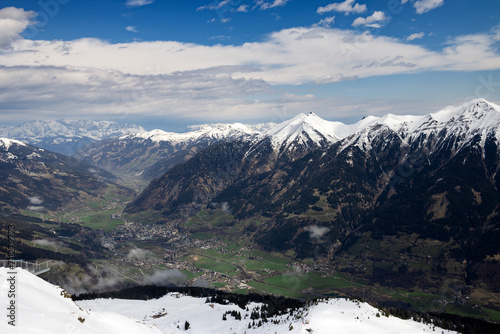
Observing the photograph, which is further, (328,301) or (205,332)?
(328,301)

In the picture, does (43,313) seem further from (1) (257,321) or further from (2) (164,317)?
(2) (164,317)

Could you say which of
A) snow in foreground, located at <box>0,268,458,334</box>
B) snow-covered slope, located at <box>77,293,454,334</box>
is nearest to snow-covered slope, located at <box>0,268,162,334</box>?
snow in foreground, located at <box>0,268,458,334</box>

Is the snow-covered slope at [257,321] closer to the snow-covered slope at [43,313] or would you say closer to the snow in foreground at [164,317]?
the snow in foreground at [164,317]

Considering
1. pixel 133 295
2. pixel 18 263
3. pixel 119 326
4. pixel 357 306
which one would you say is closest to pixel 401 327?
pixel 357 306

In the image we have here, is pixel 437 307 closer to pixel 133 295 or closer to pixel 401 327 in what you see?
pixel 401 327

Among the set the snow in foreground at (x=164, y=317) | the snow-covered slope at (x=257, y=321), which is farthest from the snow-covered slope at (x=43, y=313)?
the snow-covered slope at (x=257, y=321)

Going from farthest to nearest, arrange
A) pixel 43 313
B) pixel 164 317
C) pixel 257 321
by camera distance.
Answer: pixel 164 317
pixel 257 321
pixel 43 313

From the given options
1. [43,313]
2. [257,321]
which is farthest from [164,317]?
[43,313]
